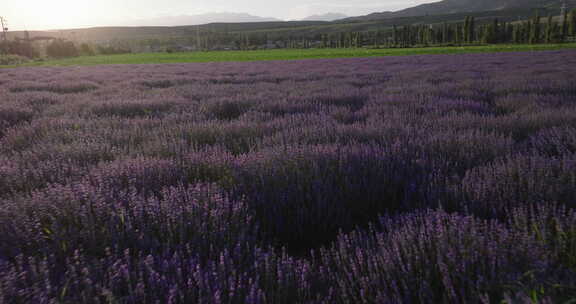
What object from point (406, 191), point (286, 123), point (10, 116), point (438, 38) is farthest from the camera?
point (438, 38)

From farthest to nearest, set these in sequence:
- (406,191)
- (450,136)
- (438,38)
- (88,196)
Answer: (438,38)
(450,136)
(406,191)
(88,196)

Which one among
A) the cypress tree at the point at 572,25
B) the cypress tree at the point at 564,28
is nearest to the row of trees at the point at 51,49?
the cypress tree at the point at 564,28

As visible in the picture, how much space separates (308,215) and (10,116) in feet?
18.9

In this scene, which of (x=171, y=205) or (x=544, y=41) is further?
(x=544, y=41)

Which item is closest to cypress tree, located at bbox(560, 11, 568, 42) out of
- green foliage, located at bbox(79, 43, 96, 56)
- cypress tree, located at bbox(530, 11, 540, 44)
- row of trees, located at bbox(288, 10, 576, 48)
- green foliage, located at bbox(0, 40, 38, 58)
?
row of trees, located at bbox(288, 10, 576, 48)

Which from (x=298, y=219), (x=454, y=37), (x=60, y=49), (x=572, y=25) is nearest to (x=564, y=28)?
(x=572, y=25)

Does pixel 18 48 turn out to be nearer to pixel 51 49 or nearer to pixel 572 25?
pixel 51 49

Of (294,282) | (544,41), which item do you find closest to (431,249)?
(294,282)

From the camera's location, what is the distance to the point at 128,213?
1.62 m

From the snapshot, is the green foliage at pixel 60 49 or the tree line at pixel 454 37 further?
the green foliage at pixel 60 49

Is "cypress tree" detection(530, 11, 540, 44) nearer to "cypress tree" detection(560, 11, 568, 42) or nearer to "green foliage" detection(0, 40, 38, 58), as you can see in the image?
"cypress tree" detection(560, 11, 568, 42)

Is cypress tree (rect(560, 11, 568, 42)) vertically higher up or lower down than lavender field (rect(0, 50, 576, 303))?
higher up

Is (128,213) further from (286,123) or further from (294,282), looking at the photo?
(286,123)

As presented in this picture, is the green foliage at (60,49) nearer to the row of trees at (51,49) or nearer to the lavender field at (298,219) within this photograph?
the row of trees at (51,49)
